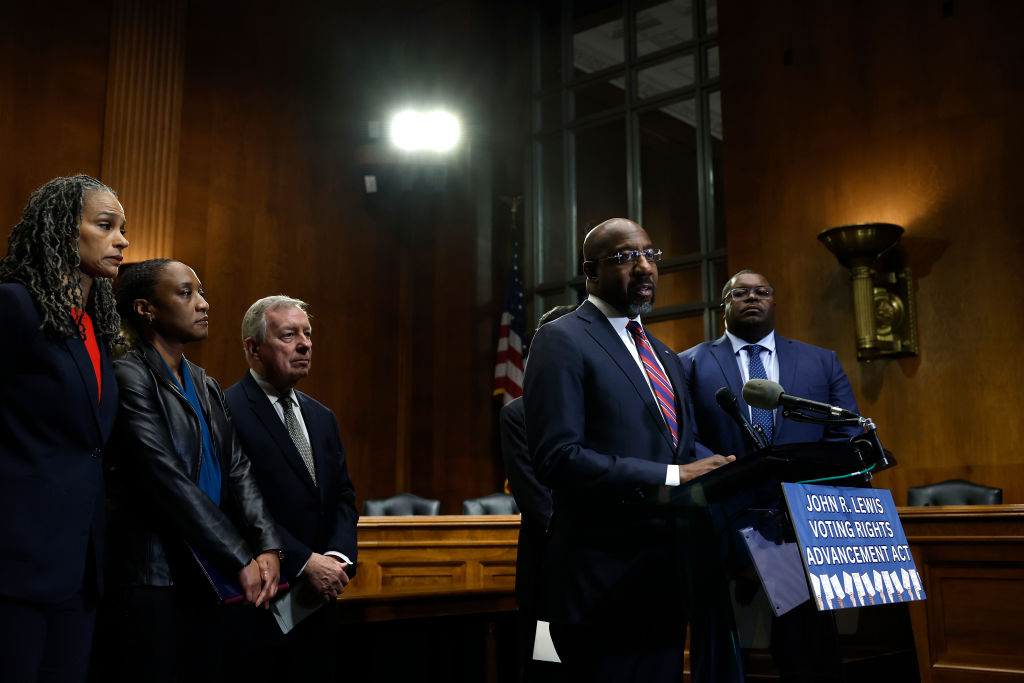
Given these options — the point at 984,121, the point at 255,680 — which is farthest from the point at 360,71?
the point at 255,680

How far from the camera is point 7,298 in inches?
70.9

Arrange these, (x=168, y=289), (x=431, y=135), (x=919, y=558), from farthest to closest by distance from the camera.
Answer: (x=431, y=135)
(x=919, y=558)
(x=168, y=289)

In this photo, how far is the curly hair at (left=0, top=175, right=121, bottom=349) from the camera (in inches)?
73.0

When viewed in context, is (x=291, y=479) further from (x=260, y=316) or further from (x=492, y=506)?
(x=492, y=506)

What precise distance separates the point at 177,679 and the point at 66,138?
6140 millimetres

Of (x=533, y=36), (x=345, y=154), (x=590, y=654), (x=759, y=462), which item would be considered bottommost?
(x=590, y=654)

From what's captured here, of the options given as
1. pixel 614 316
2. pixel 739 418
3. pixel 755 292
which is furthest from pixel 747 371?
pixel 739 418

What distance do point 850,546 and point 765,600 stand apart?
183 millimetres

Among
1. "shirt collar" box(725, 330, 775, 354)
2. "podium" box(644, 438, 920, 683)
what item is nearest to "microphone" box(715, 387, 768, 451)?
"podium" box(644, 438, 920, 683)

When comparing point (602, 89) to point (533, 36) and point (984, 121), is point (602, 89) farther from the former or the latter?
point (984, 121)

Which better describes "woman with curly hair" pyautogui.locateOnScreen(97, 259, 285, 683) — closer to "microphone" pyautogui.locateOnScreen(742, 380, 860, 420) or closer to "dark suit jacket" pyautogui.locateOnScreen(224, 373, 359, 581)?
"dark suit jacket" pyautogui.locateOnScreen(224, 373, 359, 581)

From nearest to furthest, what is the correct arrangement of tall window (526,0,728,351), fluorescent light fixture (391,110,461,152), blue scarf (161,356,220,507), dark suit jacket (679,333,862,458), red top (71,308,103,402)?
1. red top (71,308,103,402)
2. blue scarf (161,356,220,507)
3. dark suit jacket (679,333,862,458)
4. tall window (526,0,728,351)
5. fluorescent light fixture (391,110,461,152)

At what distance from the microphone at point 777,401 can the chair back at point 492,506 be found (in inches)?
169

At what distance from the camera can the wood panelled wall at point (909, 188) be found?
5781mm
